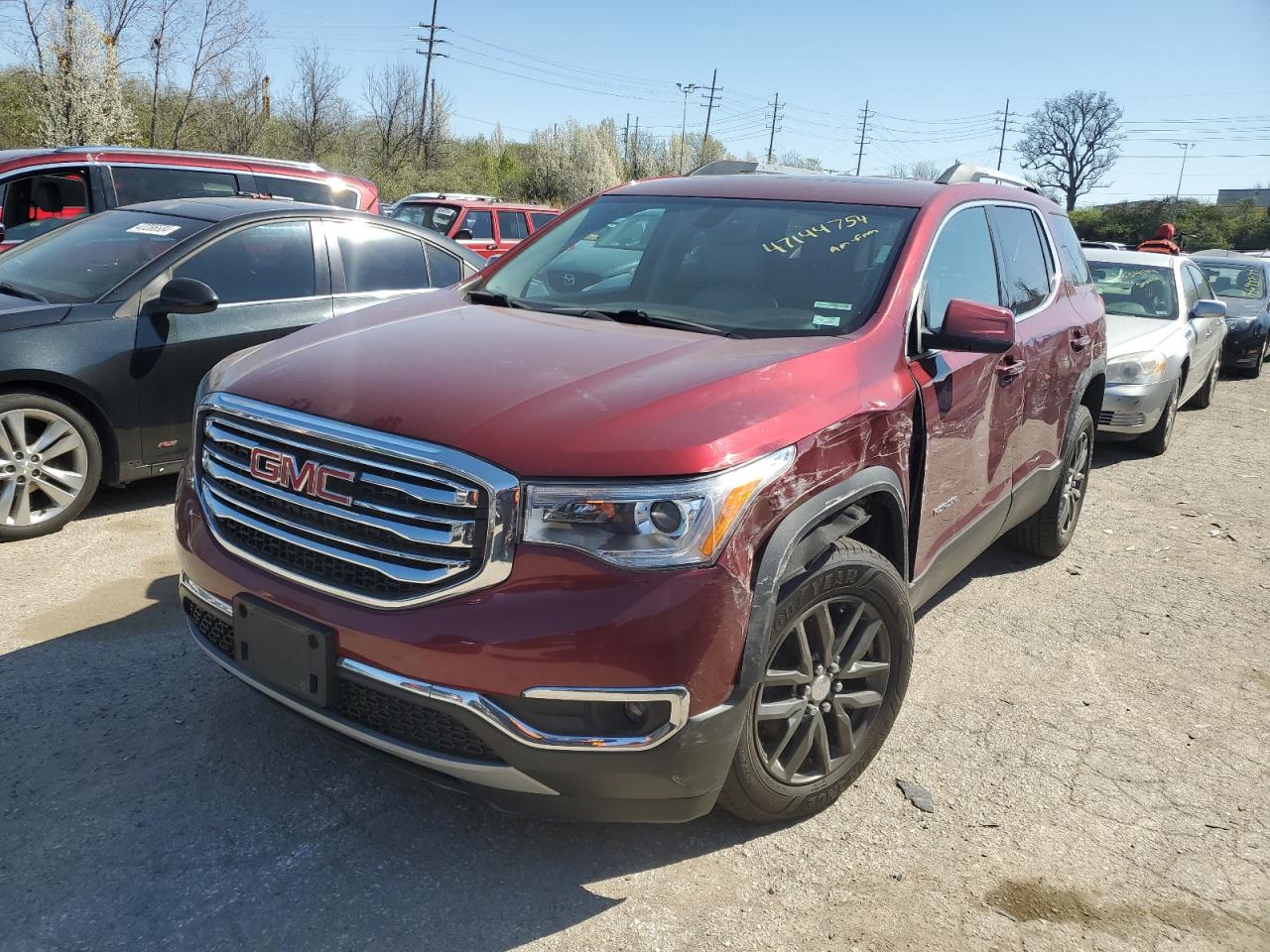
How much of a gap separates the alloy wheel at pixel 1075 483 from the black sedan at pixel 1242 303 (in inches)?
348

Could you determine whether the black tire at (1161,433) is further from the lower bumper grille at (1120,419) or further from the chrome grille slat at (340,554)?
the chrome grille slat at (340,554)

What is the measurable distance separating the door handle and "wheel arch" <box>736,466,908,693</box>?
1.05 metres

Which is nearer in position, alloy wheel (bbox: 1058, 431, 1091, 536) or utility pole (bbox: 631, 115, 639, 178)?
alloy wheel (bbox: 1058, 431, 1091, 536)

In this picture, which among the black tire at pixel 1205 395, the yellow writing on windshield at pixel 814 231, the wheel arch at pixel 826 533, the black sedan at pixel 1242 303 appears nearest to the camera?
the wheel arch at pixel 826 533

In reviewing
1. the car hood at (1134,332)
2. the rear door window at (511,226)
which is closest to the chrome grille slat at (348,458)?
the car hood at (1134,332)

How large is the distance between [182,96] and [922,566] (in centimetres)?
3273

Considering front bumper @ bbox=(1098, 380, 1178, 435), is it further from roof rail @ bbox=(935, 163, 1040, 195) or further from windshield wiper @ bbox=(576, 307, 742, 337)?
windshield wiper @ bbox=(576, 307, 742, 337)

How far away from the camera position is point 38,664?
3.63m

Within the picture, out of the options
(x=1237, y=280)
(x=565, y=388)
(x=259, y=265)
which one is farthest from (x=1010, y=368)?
(x=1237, y=280)

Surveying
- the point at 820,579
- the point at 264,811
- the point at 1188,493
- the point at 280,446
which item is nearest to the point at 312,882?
the point at 264,811

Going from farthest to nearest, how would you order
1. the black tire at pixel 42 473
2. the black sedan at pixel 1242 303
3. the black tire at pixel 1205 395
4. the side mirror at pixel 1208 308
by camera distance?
the black sedan at pixel 1242 303, the black tire at pixel 1205 395, the side mirror at pixel 1208 308, the black tire at pixel 42 473

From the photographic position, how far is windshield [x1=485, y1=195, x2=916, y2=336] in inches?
132

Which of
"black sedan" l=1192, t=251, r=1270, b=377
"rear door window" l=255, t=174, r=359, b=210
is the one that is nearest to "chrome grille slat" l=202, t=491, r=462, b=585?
"rear door window" l=255, t=174, r=359, b=210

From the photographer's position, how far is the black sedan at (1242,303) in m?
13.4
